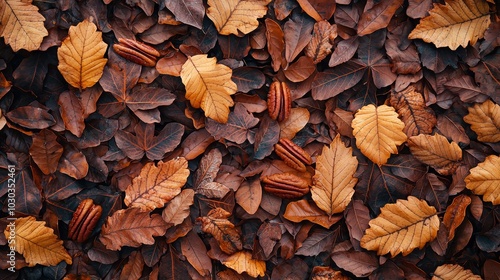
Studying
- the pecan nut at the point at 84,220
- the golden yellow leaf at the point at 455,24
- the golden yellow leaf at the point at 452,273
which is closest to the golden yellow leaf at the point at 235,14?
the golden yellow leaf at the point at 455,24

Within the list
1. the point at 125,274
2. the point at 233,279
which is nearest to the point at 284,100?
the point at 233,279

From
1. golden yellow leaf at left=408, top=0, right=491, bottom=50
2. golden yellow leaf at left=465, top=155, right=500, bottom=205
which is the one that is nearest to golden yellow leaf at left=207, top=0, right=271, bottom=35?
golden yellow leaf at left=408, top=0, right=491, bottom=50

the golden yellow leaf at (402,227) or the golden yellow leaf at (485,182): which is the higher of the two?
the golden yellow leaf at (485,182)

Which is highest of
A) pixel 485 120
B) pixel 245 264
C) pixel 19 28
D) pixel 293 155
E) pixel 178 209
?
pixel 19 28

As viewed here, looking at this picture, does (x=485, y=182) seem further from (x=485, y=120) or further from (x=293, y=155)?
(x=293, y=155)

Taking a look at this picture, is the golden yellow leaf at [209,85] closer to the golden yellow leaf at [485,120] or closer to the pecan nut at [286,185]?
the pecan nut at [286,185]

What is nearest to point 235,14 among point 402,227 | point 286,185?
point 286,185
